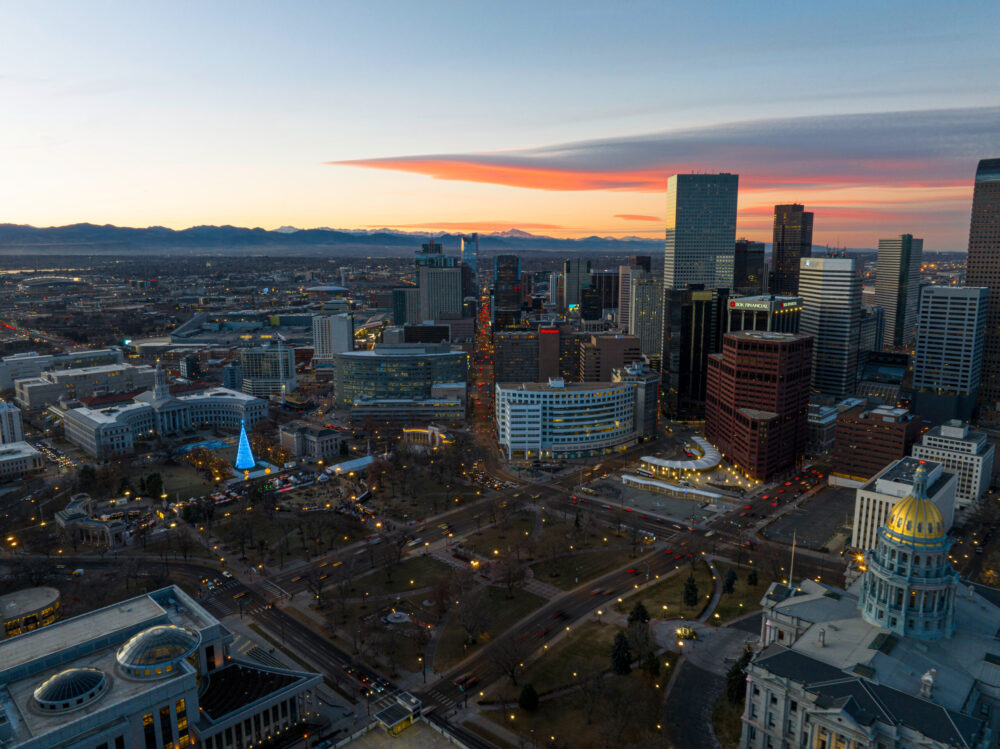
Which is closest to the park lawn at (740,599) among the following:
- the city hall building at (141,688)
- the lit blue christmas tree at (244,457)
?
the city hall building at (141,688)

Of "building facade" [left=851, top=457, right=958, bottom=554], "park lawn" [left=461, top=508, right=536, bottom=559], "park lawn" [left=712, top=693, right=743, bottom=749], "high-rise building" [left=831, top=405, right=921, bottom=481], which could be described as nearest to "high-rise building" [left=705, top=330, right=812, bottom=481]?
"high-rise building" [left=831, top=405, right=921, bottom=481]

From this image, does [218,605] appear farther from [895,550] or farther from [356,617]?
[895,550]

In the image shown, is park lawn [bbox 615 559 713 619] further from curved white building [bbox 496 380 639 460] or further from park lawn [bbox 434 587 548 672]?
curved white building [bbox 496 380 639 460]

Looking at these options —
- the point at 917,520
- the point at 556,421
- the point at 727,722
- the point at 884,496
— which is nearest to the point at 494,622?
the point at 727,722

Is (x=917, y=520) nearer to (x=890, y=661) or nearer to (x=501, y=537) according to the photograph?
(x=890, y=661)

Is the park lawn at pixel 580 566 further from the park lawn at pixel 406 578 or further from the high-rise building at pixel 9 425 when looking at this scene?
the high-rise building at pixel 9 425
